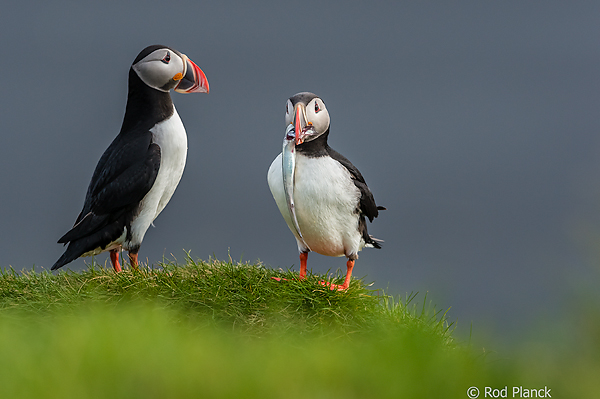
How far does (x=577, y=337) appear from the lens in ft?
4.00

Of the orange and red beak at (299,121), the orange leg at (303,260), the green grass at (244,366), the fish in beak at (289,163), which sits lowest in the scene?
the orange leg at (303,260)

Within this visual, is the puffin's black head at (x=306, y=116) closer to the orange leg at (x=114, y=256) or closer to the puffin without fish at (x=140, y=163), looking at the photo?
the puffin without fish at (x=140, y=163)

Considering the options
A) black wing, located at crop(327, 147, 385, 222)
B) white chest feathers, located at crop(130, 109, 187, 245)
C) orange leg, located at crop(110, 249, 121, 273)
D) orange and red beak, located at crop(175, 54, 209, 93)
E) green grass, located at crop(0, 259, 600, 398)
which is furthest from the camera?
orange leg, located at crop(110, 249, 121, 273)

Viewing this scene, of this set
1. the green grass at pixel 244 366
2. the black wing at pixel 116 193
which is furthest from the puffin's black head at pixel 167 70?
the green grass at pixel 244 366

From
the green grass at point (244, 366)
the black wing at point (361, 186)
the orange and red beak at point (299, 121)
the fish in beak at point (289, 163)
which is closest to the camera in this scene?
the green grass at point (244, 366)

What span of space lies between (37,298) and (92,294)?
0.42 metres

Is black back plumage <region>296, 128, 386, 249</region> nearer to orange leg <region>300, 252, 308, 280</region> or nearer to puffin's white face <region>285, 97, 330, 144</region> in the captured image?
puffin's white face <region>285, 97, 330, 144</region>

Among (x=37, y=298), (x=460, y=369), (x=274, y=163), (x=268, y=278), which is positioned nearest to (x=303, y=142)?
(x=274, y=163)

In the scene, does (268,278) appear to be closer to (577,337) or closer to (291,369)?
(291,369)

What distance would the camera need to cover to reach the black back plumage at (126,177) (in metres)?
3.77

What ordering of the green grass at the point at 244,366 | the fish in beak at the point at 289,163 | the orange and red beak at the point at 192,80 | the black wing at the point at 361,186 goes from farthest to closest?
the orange and red beak at the point at 192,80 → the black wing at the point at 361,186 → the fish in beak at the point at 289,163 → the green grass at the point at 244,366

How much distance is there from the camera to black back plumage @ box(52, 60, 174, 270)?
3.77 m

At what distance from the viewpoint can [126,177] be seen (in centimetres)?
376

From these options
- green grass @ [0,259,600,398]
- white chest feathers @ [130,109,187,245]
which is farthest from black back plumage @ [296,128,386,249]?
green grass @ [0,259,600,398]
